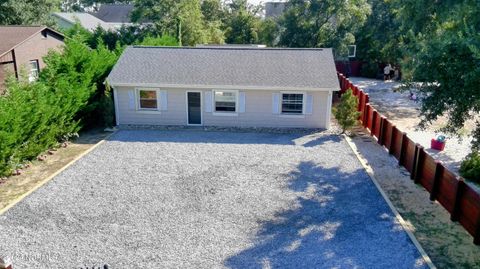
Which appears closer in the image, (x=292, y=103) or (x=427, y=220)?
(x=427, y=220)

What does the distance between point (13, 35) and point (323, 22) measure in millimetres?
22323

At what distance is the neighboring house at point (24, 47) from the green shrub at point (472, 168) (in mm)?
22160

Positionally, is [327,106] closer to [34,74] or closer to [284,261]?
[284,261]

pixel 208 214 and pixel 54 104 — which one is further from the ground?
pixel 54 104

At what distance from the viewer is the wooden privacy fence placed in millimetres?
9273

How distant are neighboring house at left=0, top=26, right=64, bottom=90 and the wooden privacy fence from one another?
19.6 metres

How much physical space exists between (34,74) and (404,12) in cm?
2322

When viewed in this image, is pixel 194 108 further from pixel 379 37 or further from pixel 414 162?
pixel 379 37

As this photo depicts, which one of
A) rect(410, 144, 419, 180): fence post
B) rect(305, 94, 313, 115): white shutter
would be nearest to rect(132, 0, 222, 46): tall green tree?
rect(305, 94, 313, 115): white shutter

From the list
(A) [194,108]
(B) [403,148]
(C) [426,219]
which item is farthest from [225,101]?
Result: (C) [426,219]

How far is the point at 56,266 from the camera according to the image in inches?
324

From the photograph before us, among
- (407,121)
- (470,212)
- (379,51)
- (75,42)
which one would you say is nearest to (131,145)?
(75,42)

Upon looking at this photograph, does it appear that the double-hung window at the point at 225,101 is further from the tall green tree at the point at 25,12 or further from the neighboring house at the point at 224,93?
the tall green tree at the point at 25,12

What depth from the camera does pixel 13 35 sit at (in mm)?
25641
